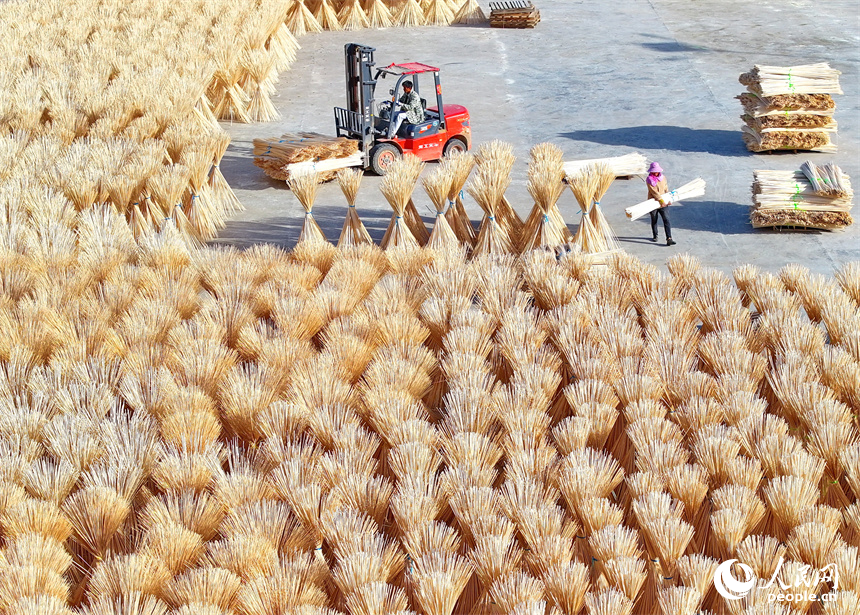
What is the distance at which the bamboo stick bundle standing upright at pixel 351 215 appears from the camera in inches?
324

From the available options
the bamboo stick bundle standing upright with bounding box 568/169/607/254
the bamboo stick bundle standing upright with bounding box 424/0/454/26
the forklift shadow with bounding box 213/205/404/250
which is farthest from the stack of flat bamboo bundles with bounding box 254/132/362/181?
the bamboo stick bundle standing upright with bounding box 424/0/454/26

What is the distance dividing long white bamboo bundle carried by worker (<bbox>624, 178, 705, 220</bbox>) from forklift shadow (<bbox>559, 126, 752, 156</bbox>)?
6.63 ft

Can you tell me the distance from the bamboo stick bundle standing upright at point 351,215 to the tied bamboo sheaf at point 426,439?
2521 mm

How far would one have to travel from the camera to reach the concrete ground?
1008cm

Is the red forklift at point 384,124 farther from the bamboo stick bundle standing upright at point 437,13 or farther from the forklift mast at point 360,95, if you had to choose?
the bamboo stick bundle standing upright at point 437,13

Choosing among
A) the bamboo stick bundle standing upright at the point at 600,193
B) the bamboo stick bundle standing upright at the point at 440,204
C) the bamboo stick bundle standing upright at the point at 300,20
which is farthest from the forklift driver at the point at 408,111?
the bamboo stick bundle standing upright at the point at 300,20

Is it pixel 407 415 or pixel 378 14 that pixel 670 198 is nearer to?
pixel 407 415

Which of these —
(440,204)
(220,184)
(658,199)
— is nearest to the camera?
(440,204)

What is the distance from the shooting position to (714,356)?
15.3ft

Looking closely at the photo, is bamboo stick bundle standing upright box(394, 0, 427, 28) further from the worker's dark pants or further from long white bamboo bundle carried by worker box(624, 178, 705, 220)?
the worker's dark pants

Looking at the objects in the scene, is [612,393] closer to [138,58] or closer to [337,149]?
[337,149]

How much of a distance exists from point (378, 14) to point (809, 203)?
12.1 meters

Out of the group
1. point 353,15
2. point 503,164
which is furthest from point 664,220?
point 353,15

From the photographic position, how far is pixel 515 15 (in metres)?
18.8
